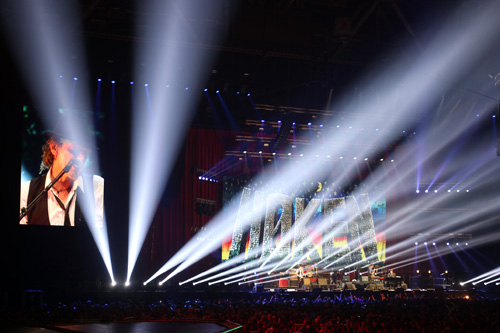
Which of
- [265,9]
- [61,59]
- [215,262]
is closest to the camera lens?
[265,9]

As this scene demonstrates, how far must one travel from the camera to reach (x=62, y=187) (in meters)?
9.53

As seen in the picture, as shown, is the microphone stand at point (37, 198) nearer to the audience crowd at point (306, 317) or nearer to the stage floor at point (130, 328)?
the audience crowd at point (306, 317)

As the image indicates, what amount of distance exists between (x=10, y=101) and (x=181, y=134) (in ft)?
12.6

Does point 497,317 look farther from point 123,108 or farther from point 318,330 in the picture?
point 123,108

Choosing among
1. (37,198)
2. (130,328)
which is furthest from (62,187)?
(130,328)

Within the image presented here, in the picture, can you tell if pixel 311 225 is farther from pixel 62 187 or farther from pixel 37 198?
pixel 37 198

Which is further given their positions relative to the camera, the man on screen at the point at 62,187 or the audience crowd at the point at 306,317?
the man on screen at the point at 62,187

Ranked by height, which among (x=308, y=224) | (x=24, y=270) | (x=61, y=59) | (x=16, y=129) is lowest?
(x=24, y=270)

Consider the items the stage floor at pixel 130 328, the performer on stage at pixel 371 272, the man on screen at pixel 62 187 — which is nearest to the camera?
the stage floor at pixel 130 328

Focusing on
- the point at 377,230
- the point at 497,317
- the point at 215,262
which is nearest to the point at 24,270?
the point at 215,262

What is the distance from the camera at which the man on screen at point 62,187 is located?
923 cm

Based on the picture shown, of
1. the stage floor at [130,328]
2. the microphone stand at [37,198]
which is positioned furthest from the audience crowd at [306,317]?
the microphone stand at [37,198]

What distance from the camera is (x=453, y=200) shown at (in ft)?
49.6

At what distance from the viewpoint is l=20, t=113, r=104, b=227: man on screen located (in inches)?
363
